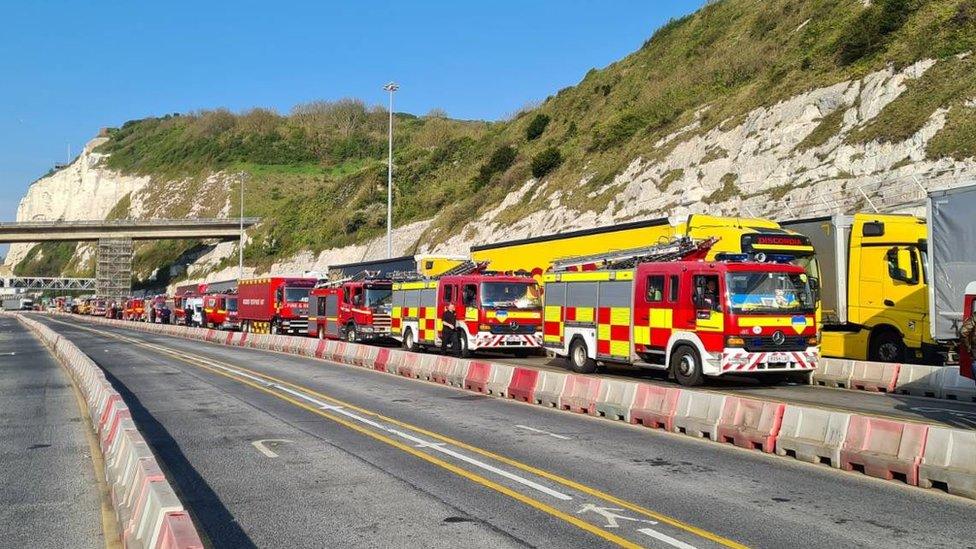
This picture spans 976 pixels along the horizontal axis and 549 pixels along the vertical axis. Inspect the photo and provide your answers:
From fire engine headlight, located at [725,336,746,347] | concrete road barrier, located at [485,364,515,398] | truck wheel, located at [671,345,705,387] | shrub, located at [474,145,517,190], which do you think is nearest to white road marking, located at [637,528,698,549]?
fire engine headlight, located at [725,336,746,347]

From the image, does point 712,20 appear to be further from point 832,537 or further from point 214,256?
point 214,256

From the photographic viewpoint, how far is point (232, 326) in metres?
56.5

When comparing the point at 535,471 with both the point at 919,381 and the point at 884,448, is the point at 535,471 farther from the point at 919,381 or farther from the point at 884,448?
the point at 919,381

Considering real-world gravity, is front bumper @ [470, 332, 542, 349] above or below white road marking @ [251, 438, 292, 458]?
above

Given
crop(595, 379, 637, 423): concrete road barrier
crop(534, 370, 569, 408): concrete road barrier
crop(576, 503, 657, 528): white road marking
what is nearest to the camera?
crop(576, 503, 657, 528): white road marking

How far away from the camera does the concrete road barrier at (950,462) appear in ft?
28.8

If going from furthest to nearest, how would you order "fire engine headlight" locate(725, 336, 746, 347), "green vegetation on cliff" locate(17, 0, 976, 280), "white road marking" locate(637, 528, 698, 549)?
1. "green vegetation on cliff" locate(17, 0, 976, 280)
2. "fire engine headlight" locate(725, 336, 746, 347)
3. "white road marking" locate(637, 528, 698, 549)

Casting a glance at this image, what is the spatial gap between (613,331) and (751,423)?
8.60 m

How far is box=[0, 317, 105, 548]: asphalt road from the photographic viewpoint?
8039 mm

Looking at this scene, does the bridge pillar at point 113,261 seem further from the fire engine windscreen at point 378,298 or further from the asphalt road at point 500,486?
the asphalt road at point 500,486

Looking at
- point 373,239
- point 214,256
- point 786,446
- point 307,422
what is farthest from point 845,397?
point 214,256

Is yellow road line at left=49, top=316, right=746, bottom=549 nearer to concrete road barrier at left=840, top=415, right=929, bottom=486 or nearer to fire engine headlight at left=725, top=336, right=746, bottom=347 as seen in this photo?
concrete road barrier at left=840, top=415, right=929, bottom=486

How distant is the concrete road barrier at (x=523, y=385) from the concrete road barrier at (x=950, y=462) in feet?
28.5

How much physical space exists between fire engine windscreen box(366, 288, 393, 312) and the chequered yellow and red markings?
49.1 ft
